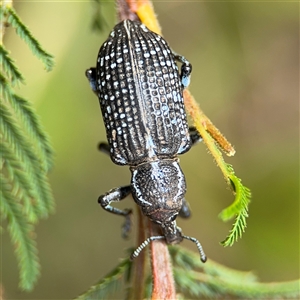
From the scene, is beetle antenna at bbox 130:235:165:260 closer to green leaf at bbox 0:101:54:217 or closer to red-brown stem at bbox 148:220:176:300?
red-brown stem at bbox 148:220:176:300

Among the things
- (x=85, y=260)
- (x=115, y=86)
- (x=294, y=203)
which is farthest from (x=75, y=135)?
(x=294, y=203)

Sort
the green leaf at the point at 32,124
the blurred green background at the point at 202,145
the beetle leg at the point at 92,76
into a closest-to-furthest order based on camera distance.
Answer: the green leaf at the point at 32,124 < the beetle leg at the point at 92,76 < the blurred green background at the point at 202,145

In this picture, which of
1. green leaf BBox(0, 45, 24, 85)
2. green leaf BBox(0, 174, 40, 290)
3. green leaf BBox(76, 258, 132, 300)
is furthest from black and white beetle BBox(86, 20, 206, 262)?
green leaf BBox(0, 174, 40, 290)

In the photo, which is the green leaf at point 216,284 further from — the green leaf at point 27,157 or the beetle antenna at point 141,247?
the green leaf at point 27,157

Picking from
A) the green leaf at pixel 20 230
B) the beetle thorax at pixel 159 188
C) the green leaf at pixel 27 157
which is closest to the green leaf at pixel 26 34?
the green leaf at pixel 27 157

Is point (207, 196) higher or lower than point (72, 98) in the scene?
lower

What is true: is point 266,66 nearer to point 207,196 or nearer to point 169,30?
point 169,30

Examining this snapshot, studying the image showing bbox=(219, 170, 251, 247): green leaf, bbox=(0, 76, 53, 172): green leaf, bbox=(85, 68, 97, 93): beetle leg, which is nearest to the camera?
bbox=(219, 170, 251, 247): green leaf
